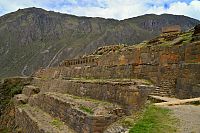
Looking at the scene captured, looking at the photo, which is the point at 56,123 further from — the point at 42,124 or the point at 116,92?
the point at 116,92

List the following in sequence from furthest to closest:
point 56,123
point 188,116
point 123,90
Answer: point 56,123
point 123,90
point 188,116

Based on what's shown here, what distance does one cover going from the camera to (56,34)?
12212 centimetres

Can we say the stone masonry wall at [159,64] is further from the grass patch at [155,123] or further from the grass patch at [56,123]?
the grass patch at [155,123]

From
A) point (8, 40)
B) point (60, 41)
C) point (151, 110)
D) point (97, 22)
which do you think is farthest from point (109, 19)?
point (151, 110)

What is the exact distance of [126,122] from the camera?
312 inches

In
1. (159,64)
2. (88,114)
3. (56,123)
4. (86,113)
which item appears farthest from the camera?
(159,64)

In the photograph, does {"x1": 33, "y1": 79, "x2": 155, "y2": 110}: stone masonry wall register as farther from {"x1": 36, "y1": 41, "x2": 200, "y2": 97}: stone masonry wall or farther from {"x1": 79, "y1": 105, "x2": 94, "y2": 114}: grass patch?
{"x1": 36, "y1": 41, "x2": 200, "y2": 97}: stone masonry wall

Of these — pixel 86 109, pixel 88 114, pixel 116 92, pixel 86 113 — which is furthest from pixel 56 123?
pixel 88 114

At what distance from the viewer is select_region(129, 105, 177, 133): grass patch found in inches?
269

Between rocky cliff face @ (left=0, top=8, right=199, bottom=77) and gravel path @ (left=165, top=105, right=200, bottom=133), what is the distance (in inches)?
3267

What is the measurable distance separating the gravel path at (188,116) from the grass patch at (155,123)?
0.18 meters

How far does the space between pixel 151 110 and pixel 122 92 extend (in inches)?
114

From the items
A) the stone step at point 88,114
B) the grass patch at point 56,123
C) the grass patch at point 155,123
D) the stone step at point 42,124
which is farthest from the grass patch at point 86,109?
the grass patch at point 155,123

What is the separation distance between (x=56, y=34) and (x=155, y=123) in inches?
4593
